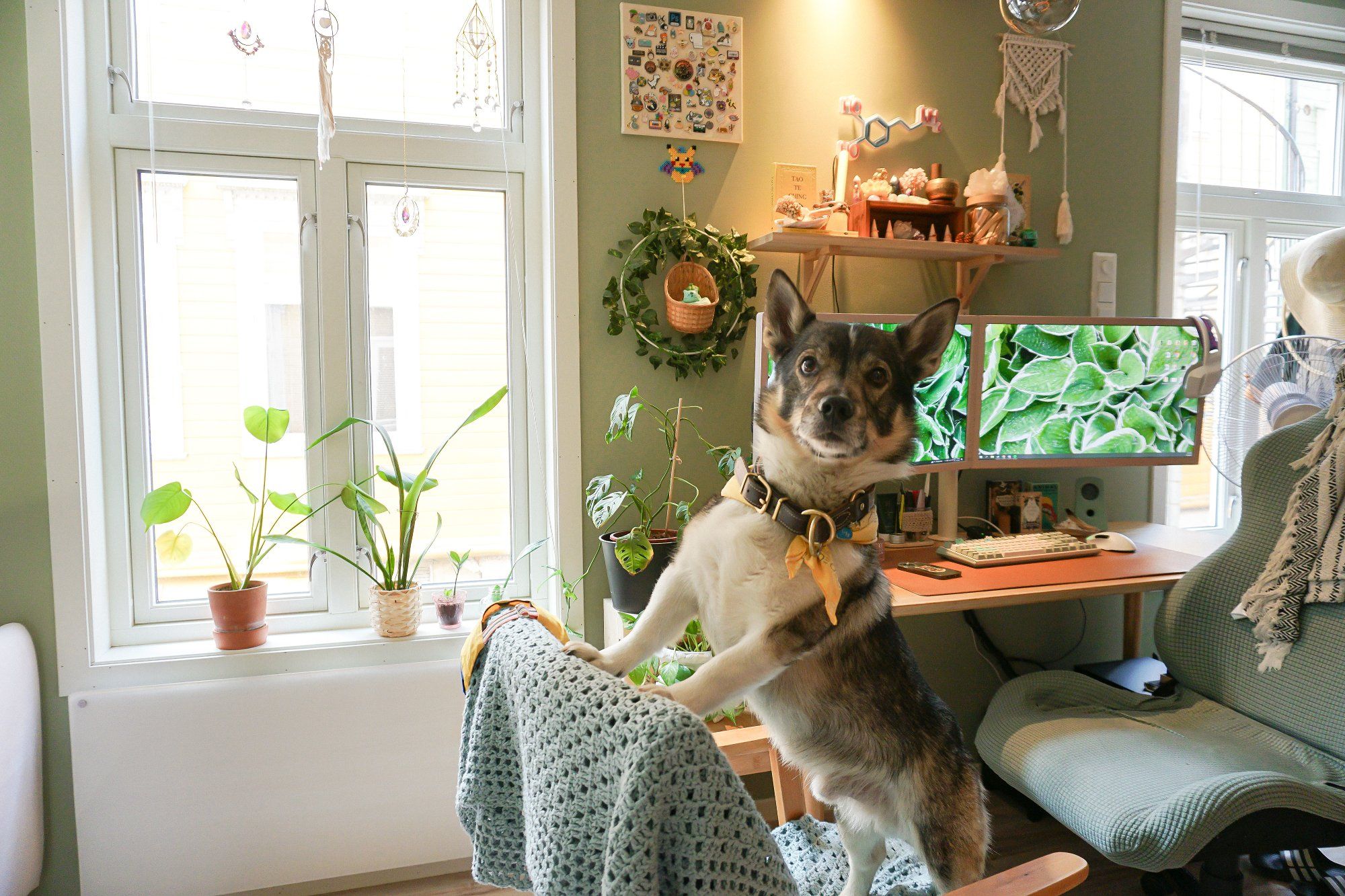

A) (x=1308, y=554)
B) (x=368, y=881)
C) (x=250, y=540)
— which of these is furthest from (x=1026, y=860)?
(x=250, y=540)

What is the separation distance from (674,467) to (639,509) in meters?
0.22

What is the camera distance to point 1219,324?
121 inches

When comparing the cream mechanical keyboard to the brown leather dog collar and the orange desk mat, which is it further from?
the brown leather dog collar

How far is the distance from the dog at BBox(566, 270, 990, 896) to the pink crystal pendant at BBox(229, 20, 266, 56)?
1322mm

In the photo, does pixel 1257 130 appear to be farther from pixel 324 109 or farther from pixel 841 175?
pixel 324 109

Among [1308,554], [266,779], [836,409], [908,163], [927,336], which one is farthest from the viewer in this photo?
[908,163]

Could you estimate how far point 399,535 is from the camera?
2.18 meters

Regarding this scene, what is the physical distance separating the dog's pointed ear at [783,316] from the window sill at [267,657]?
134 cm

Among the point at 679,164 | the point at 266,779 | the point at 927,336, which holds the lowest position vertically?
the point at 266,779

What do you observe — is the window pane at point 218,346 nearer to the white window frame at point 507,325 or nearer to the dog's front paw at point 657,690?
the white window frame at point 507,325

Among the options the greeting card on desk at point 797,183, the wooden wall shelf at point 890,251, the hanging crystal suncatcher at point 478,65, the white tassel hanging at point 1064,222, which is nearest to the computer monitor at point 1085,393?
the wooden wall shelf at point 890,251

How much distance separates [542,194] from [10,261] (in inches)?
51.7

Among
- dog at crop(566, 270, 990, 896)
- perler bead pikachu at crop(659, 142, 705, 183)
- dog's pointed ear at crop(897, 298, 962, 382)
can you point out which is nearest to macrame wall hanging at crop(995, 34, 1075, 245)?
perler bead pikachu at crop(659, 142, 705, 183)

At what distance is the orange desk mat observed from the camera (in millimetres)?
1784
